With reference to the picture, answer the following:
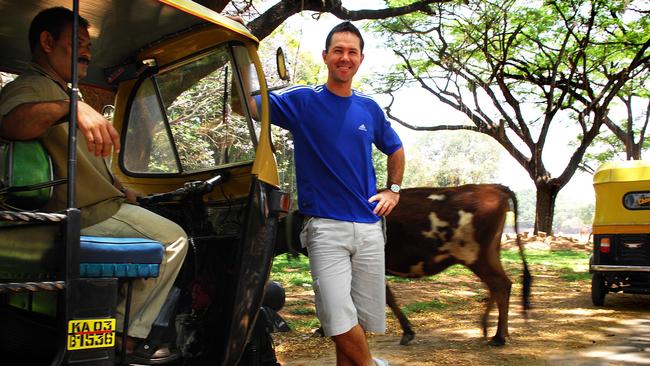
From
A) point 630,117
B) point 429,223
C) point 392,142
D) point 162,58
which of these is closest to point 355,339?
point 392,142

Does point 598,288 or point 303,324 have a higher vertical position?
point 598,288

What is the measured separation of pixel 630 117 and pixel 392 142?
22.5 metres

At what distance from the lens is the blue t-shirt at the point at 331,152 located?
3428 mm

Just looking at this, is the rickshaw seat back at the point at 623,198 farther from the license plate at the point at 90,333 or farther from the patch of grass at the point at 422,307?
the license plate at the point at 90,333

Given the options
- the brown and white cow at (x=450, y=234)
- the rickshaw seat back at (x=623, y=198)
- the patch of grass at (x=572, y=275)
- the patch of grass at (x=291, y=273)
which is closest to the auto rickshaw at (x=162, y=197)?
the brown and white cow at (x=450, y=234)

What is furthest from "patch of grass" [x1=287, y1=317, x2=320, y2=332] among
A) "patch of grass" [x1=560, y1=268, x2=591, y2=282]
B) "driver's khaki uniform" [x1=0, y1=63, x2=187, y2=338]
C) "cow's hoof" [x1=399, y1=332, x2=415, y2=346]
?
"patch of grass" [x1=560, y1=268, x2=591, y2=282]

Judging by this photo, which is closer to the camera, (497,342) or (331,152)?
(331,152)

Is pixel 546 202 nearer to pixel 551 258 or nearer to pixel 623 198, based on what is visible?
pixel 551 258

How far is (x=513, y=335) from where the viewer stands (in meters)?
6.73

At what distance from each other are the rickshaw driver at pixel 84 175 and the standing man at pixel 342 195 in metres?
0.72

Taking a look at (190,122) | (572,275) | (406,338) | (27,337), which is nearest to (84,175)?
(27,337)

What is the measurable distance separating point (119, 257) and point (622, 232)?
24.9 feet

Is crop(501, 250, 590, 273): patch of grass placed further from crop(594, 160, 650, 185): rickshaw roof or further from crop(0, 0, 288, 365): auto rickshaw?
crop(0, 0, 288, 365): auto rickshaw

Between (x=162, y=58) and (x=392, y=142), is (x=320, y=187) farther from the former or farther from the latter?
(x=162, y=58)
